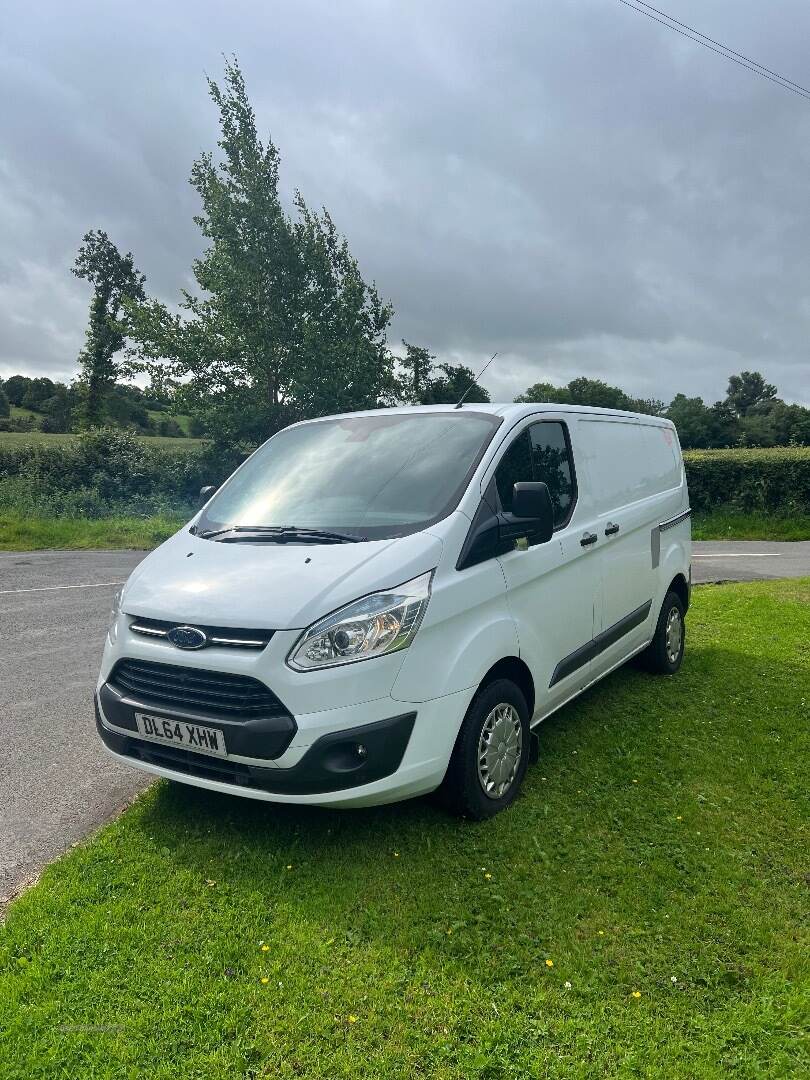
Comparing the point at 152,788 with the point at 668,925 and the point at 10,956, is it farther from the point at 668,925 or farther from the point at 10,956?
the point at 668,925

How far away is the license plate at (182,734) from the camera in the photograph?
302cm

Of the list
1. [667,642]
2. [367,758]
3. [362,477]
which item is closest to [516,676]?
[367,758]

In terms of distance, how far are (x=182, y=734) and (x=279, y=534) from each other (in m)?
1.05

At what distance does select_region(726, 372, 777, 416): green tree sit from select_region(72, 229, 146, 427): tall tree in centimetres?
7054

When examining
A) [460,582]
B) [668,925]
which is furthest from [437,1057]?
[460,582]

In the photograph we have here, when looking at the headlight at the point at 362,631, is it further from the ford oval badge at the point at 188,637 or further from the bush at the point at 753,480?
the bush at the point at 753,480

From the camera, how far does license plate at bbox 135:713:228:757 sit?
302cm

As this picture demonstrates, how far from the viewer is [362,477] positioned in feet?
12.8

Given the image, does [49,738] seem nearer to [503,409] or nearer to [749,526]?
[503,409]

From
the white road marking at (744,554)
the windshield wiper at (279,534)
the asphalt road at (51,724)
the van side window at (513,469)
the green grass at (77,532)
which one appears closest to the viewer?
the windshield wiper at (279,534)

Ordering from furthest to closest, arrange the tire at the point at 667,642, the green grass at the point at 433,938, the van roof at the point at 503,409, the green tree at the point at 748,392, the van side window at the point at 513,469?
1. the green tree at the point at 748,392
2. the tire at the point at 667,642
3. the van roof at the point at 503,409
4. the van side window at the point at 513,469
5. the green grass at the point at 433,938

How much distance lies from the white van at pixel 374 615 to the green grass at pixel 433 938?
38 cm

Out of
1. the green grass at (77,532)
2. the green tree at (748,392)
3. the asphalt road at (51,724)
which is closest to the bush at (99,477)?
the green grass at (77,532)

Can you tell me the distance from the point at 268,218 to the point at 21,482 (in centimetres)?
1131
